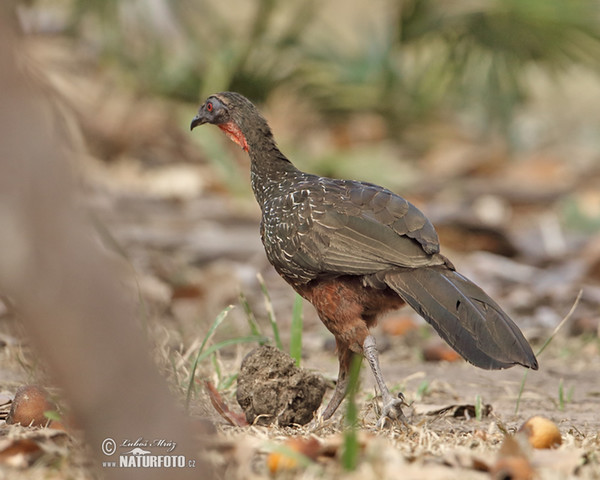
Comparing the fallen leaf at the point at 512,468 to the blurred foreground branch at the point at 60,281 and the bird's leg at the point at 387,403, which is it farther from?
the blurred foreground branch at the point at 60,281

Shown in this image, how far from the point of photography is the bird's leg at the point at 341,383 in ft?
10.3

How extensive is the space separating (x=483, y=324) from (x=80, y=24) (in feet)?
27.7

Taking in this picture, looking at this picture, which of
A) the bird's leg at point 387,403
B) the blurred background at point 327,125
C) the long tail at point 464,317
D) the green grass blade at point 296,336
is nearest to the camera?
the long tail at point 464,317

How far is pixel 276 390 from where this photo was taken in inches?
118

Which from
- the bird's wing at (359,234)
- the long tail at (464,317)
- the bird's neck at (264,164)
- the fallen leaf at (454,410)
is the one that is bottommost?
the fallen leaf at (454,410)

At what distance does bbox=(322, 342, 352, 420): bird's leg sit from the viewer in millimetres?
3154

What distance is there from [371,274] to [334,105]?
824 centimetres

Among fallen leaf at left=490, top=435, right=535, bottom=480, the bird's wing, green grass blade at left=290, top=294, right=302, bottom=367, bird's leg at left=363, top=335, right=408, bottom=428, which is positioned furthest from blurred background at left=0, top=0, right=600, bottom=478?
fallen leaf at left=490, top=435, right=535, bottom=480

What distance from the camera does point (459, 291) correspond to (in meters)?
2.91

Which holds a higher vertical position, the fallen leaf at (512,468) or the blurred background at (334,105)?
the blurred background at (334,105)

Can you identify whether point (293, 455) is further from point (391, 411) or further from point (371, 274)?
point (371, 274)

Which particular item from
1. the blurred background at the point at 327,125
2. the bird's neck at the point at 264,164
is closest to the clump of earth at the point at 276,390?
the bird's neck at the point at 264,164

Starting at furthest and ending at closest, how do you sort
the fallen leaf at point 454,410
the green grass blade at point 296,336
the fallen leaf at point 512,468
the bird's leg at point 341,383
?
the green grass blade at point 296,336 → the fallen leaf at point 454,410 → the bird's leg at point 341,383 → the fallen leaf at point 512,468

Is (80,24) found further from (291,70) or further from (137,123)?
(291,70)
